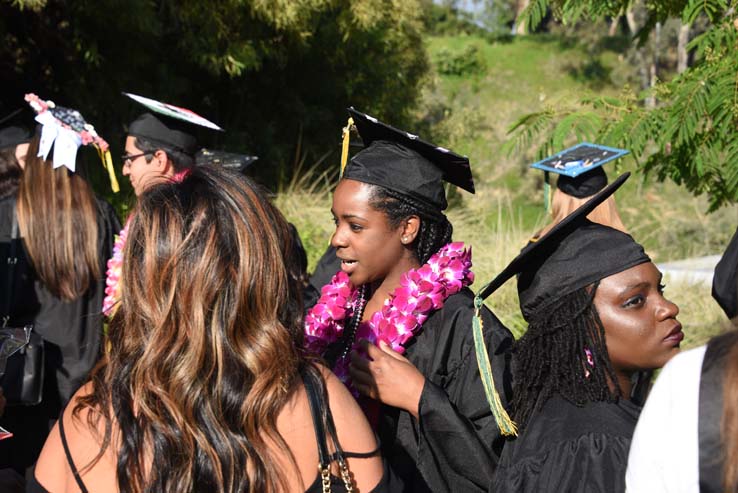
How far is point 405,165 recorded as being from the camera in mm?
2801

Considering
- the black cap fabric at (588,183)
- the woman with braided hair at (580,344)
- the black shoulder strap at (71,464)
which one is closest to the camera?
the black shoulder strap at (71,464)

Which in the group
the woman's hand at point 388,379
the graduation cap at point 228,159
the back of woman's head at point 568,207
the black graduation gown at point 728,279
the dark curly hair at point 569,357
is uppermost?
the back of woman's head at point 568,207

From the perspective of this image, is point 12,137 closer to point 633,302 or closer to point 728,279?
point 633,302

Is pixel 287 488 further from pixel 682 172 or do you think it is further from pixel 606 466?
pixel 682 172

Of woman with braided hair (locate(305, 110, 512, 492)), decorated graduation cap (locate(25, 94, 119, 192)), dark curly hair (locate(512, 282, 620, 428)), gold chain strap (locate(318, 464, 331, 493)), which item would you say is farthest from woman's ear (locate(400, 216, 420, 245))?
decorated graduation cap (locate(25, 94, 119, 192))

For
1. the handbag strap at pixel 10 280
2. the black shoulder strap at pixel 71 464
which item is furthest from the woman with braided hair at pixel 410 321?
the handbag strap at pixel 10 280

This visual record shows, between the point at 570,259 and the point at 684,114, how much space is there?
2154mm

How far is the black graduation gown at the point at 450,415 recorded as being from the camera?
2.37 metres

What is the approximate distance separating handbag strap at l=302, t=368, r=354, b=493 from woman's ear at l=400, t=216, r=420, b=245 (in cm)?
114

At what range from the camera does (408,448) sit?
253 cm

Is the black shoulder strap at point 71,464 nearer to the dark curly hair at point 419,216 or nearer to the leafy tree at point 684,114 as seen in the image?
the dark curly hair at point 419,216

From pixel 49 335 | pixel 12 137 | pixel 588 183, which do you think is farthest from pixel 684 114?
pixel 12 137

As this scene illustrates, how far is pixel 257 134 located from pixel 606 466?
10032 mm

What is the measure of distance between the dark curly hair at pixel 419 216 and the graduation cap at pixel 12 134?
2.37 meters
